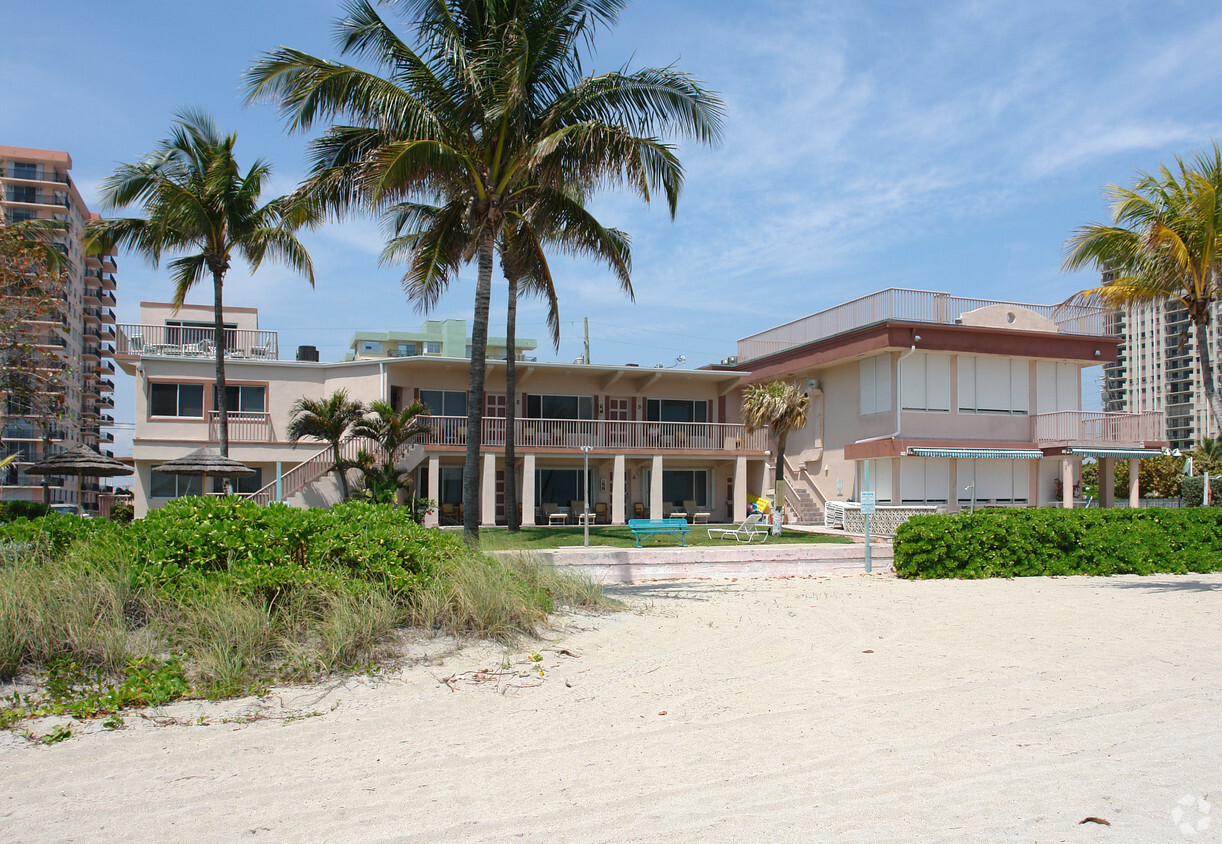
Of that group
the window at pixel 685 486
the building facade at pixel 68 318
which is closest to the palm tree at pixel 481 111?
the window at pixel 685 486

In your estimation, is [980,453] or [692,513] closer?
[980,453]

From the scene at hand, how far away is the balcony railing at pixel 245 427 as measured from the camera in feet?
85.7

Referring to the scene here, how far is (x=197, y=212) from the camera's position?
21.3 metres

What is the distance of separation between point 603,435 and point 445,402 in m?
5.05

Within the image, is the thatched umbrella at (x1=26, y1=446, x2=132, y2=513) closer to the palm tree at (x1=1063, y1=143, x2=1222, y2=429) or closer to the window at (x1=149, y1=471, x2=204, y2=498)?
the window at (x1=149, y1=471, x2=204, y2=498)

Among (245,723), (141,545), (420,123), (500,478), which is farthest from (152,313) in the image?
(245,723)

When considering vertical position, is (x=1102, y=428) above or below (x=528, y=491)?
above

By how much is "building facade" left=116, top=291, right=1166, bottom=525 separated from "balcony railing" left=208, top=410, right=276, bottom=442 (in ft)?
0.17

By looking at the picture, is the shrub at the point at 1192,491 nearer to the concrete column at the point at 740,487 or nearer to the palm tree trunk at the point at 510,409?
the concrete column at the point at 740,487

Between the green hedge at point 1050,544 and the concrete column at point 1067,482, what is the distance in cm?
866

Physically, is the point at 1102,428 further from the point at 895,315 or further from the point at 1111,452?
the point at 895,315

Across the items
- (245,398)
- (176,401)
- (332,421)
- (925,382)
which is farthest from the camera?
(245,398)

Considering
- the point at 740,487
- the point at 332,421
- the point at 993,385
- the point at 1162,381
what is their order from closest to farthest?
the point at 332,421 < the point at 993,385 < the point at 740,487 < the point at 1162,381

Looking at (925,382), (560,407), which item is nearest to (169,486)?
(560,407)
